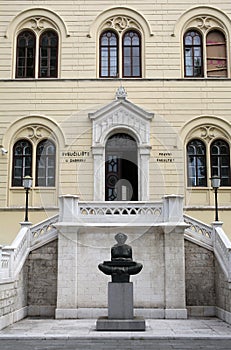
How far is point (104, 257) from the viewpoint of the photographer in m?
16.9

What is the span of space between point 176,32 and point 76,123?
631 cm

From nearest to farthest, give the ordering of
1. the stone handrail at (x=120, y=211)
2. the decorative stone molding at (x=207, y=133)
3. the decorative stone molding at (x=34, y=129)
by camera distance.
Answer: the stone handrail at (x=120, y=211) < the decorative stone molding at (x=207, y=133) < the decorative stone molding at (x=34, y=129)

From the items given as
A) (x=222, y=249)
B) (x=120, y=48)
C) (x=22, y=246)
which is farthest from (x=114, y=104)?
(x=222, y=249)

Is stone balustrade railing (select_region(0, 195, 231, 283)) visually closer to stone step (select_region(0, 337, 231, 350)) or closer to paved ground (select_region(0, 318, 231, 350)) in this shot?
paved ground (select_region(0, 318, 231, 350))

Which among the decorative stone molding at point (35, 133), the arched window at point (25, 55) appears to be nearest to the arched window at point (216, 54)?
the decorative stone molding at point (35, 133)

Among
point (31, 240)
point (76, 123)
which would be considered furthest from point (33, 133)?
point (31, 240)

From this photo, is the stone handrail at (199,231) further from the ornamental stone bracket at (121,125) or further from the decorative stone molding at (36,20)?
the decorative stone molding at (36,20)

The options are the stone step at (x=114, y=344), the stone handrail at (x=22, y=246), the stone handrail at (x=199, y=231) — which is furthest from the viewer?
the stone handrail at (x=199, y=231)

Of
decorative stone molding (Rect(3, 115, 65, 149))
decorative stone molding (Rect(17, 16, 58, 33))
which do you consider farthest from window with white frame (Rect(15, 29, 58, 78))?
decorative stone molding (Rect(3, 115, 65, 149))

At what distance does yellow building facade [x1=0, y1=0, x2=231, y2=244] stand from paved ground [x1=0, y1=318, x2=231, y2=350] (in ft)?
24.5

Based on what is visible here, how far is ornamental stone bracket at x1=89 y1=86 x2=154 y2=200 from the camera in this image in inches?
862

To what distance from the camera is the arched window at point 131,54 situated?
23.0 meters

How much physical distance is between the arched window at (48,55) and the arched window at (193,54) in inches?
239

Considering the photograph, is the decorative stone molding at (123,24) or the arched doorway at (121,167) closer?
the arched doorway at (121,167)
